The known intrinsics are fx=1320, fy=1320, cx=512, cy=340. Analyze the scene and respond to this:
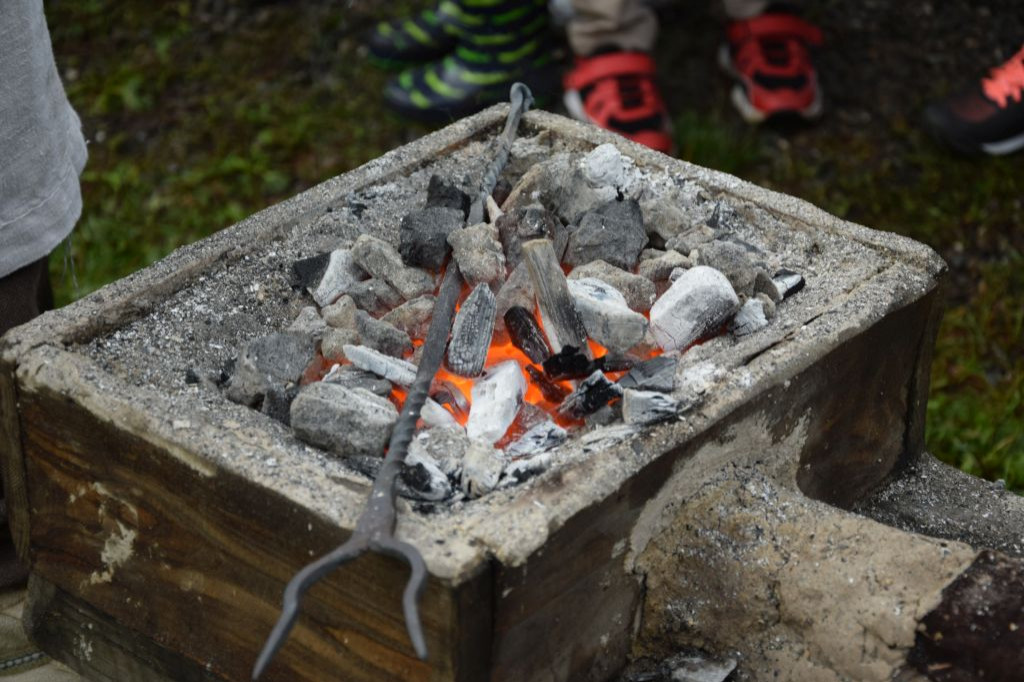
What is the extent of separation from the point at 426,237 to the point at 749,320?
0.54m

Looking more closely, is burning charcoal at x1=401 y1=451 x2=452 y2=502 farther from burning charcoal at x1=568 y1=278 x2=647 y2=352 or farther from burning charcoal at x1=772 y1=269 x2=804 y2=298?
burning charcoal at x1=772 y1=269 x2=804 y2=298

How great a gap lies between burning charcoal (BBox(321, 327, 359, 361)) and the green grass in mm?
1406

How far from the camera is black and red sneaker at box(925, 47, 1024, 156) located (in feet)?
12.7

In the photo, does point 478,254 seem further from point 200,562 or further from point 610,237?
point 200,562

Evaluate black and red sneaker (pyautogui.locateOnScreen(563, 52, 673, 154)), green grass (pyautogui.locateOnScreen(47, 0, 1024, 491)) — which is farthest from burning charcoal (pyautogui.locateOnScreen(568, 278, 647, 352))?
black and red sneaker (pyautogui.locateOnScreen(563, 52, 673, 154))

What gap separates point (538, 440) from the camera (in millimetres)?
1847

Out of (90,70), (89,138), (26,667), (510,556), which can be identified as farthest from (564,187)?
(90,70)

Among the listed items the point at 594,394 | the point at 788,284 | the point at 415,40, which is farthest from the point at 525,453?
the point at 415,40

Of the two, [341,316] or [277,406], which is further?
[341,316]

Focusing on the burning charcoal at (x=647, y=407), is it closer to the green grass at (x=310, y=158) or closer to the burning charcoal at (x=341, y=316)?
the burning charcoal at (x=341, y=316)

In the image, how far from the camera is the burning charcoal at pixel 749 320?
6.73ft

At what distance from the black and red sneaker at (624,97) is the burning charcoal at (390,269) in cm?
191

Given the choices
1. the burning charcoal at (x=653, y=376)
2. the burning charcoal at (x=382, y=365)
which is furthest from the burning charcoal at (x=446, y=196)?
the burning charcoal at (x=653, y=376)

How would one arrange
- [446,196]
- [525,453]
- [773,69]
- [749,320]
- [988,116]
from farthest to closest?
[773,69] → [988,116] → [446,196] → [749,320] → [525,453]
